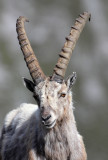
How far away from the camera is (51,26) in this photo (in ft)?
254

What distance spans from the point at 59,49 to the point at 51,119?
55355 mm

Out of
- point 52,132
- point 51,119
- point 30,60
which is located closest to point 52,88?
point 51,119

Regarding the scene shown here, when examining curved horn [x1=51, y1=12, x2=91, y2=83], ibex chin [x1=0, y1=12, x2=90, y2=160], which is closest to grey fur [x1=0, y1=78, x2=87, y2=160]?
ibex chin [x1=0, y1=12, x2=90, y2=160]

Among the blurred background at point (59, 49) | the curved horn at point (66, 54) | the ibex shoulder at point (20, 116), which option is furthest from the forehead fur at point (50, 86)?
the blurred background at point (59, 49)

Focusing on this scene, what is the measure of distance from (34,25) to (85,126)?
18.8 meters

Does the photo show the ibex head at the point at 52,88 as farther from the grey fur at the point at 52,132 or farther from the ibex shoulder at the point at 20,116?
the ibex shoulder at the point at 20,116

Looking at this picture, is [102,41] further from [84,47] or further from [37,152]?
[37,152]

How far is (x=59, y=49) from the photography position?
2800 inches

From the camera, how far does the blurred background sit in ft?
218

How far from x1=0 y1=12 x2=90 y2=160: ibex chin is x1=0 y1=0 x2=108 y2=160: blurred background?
44043 millimetres

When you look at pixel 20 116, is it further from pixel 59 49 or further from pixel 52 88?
pixel 59 49

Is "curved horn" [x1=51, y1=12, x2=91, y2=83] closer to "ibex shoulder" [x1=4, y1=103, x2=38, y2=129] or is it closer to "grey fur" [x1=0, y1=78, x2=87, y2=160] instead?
"grey fur" [x1=0, y1=78, x2=87, y2=160]

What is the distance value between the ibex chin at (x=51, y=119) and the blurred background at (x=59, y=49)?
4404 centimetres

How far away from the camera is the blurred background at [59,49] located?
2611 inches
